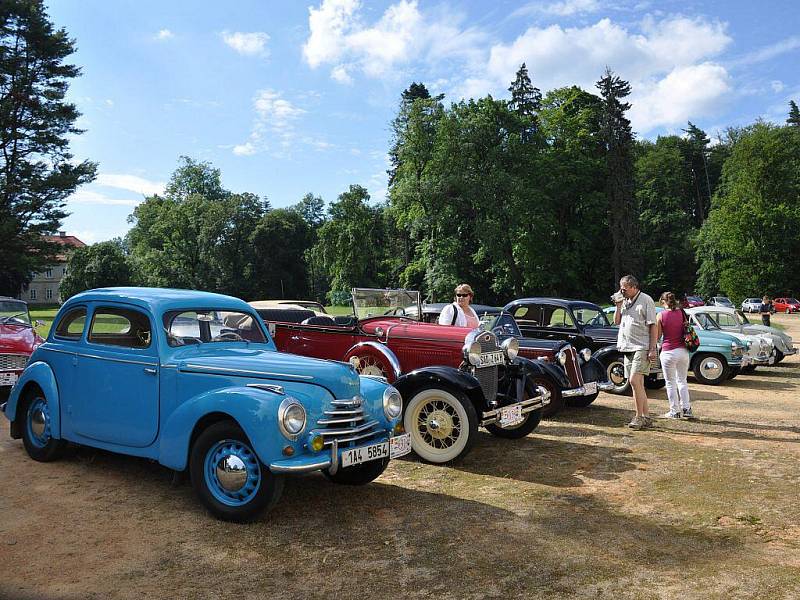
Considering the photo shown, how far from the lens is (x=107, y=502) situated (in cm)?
509

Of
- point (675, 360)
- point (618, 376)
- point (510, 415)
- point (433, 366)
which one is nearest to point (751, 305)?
point (618, 376)

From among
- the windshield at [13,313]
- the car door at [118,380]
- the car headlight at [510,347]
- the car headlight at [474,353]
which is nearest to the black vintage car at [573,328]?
the car headlight at [510,347]

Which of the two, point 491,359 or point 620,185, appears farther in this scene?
point 620,185

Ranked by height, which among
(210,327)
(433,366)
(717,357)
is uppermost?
(210,327)

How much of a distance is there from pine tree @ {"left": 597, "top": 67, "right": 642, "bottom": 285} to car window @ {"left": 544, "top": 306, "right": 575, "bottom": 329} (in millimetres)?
34509

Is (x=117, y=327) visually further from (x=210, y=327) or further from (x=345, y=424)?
(x=345, y=424)

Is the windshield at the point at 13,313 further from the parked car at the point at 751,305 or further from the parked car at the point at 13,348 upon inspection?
the parked car at the point at 751,305

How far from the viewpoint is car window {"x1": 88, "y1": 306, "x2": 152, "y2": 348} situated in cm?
555

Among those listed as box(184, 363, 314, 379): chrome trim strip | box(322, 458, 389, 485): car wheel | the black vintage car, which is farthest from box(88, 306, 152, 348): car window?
the black vintage car

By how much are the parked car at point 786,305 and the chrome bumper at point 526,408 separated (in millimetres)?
48228

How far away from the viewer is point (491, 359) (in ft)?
22.7

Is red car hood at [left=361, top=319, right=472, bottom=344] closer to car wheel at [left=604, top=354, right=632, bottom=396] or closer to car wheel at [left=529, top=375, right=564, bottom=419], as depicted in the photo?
car wheel at [left=529, top=375, right=564, bottom=419]

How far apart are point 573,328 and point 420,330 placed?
4816 millimetres

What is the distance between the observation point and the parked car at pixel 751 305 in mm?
47350
